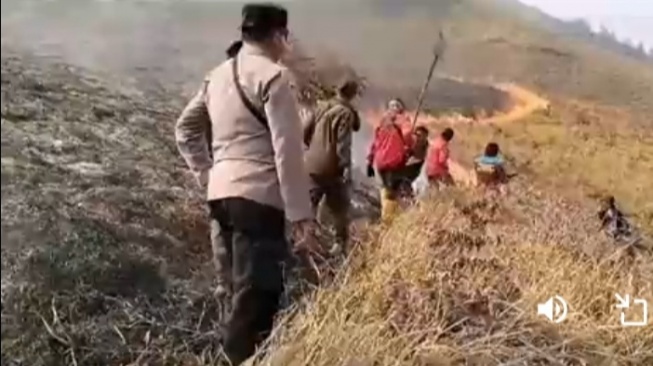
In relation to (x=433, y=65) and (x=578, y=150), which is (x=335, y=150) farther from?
(x=578, y=150)

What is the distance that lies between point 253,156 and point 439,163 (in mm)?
679

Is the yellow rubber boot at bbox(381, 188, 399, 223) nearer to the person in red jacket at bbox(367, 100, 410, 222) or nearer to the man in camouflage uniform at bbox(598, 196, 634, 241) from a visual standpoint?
the person in red jacket at bbox(367, 100, 410, 222)

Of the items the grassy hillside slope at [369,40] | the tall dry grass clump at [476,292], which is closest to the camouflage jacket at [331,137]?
the grassy hillside slope at [369,40]

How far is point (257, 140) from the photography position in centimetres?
306

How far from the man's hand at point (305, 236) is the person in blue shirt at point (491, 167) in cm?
54

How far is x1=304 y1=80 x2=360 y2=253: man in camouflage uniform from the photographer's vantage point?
3.36 meters

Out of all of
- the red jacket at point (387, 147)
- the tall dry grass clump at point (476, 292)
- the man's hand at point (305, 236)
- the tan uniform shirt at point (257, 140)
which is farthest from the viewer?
the red jacket at point (387, 147)

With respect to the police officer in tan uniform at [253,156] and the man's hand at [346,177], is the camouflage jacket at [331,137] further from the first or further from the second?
the police officer in tan uniform at [253,156]

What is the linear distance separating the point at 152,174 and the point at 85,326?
0.42m

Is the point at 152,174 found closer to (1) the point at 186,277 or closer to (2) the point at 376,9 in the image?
(1) the point at 186,277

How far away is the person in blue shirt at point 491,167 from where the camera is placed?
138 inches

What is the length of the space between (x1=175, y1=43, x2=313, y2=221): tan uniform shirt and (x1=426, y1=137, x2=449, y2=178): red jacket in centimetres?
51

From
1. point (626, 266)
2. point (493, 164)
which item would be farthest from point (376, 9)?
point (626, 266)

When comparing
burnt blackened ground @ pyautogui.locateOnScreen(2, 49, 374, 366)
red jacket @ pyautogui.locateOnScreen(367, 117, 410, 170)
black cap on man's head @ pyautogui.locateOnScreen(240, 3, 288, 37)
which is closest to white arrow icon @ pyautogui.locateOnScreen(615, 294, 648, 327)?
red jacket @ pyautogui.locateOnScreen(367, 117, 410, 170)
